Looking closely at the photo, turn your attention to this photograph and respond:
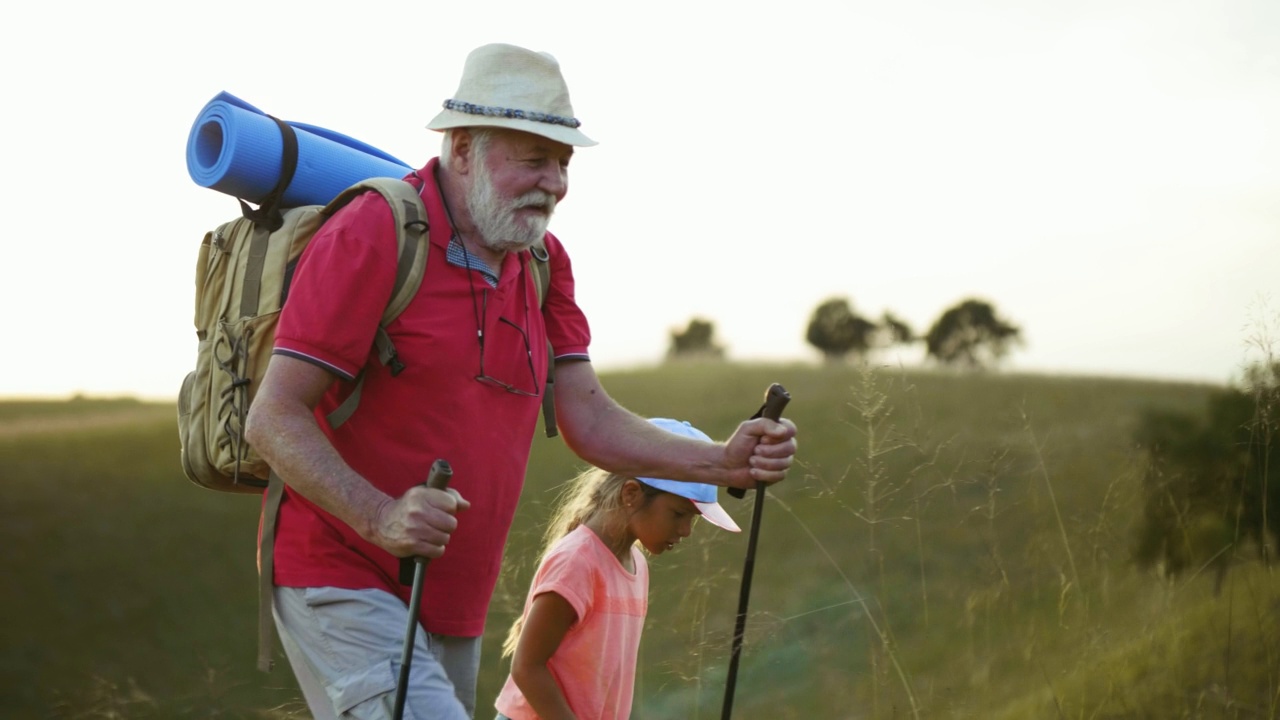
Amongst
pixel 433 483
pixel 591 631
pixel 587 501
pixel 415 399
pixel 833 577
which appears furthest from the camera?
pixel 833 577

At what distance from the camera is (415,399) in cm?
294

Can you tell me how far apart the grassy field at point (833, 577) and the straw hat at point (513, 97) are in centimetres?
132

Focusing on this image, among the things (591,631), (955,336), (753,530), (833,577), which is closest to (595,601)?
(591,631)

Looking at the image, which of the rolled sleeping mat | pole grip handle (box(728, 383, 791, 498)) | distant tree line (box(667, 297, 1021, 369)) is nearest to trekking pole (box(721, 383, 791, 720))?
pole grip handle (box(728, 383, 791, 498))

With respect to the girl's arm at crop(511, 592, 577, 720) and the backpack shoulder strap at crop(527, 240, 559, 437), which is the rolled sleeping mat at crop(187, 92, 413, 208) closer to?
the backpack shoulder strap at crop(527, 240, 559, 437)

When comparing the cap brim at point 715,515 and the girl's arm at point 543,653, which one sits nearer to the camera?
the girl's arm at point 543,653

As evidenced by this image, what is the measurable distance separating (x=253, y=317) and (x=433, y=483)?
716mm

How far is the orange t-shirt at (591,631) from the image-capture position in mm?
3541

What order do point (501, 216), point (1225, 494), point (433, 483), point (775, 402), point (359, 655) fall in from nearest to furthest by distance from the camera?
point (433, 483)
point (359, 655)
point (501, 216)
point (775, 402)
point (1225, 494)

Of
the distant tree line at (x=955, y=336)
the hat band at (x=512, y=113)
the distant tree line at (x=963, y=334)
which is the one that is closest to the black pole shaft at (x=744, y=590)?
the hat band at (x=512, y=113)

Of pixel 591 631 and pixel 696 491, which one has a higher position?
pixel 696 491

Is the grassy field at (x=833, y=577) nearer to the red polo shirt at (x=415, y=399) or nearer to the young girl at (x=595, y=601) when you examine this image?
the young girl at (x=595, y=601)

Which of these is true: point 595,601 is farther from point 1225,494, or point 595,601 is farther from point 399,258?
point 1225,494

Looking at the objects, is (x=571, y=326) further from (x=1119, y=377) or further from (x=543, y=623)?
(x=1119, y=377)
